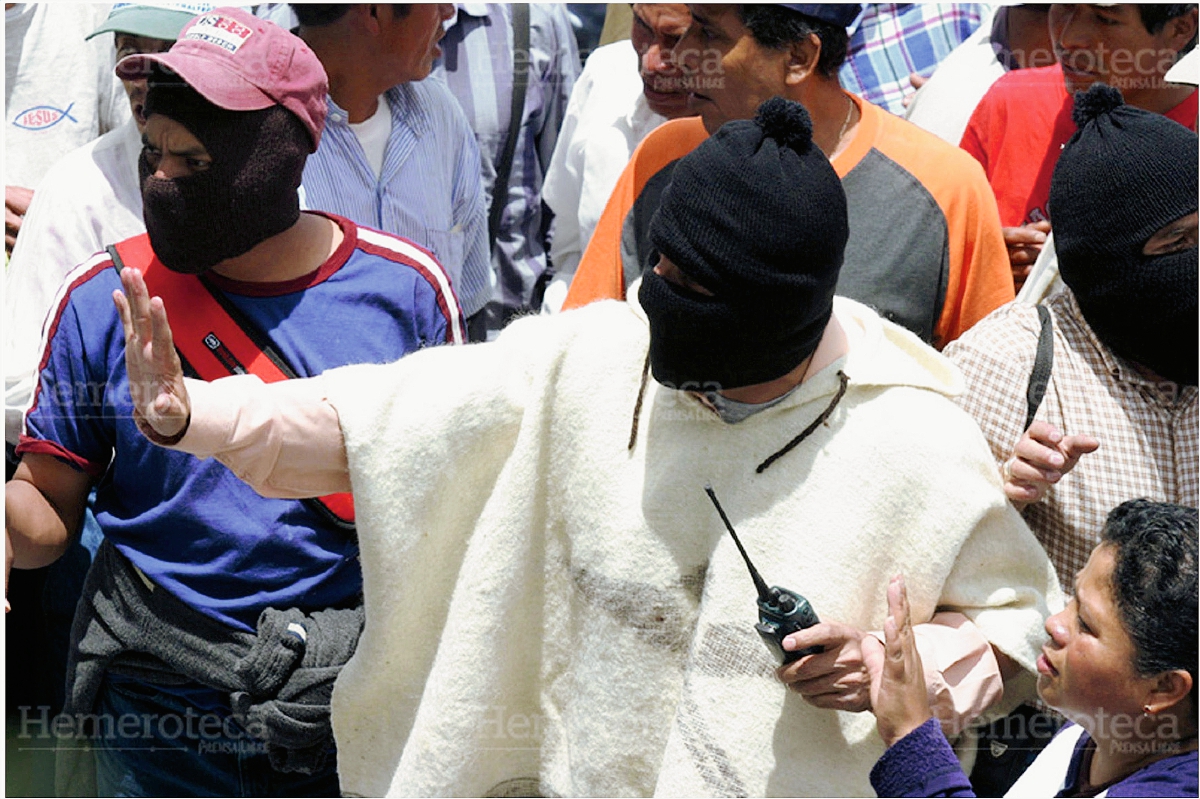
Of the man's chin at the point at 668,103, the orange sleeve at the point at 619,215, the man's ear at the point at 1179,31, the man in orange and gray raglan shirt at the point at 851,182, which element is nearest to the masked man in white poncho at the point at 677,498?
the man in orange and gray raglan shirt at the point at 851,182

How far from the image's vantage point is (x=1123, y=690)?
231 cm

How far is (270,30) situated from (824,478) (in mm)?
1377

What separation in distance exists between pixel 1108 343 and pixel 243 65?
5.34 ft

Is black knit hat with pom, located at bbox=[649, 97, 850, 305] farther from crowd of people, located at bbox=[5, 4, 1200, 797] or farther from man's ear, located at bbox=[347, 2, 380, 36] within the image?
man's ear, located at bbox=[347, 2, 380, 36]

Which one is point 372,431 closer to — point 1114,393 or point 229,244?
point 229,244

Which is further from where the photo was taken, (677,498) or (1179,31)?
(1179,31)

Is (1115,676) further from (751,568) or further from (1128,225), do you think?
(1128,225)

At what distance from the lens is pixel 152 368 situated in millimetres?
2484

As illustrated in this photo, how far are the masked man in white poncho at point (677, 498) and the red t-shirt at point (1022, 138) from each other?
4.28 ft

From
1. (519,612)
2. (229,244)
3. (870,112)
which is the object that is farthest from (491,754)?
(870,112)

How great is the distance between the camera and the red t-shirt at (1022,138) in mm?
3807

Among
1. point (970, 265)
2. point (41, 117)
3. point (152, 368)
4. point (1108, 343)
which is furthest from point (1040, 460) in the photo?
point (41, 117)

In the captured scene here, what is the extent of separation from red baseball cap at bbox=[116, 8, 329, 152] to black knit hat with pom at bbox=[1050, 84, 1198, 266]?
1382 millimetres

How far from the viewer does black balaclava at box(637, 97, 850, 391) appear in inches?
95.3
